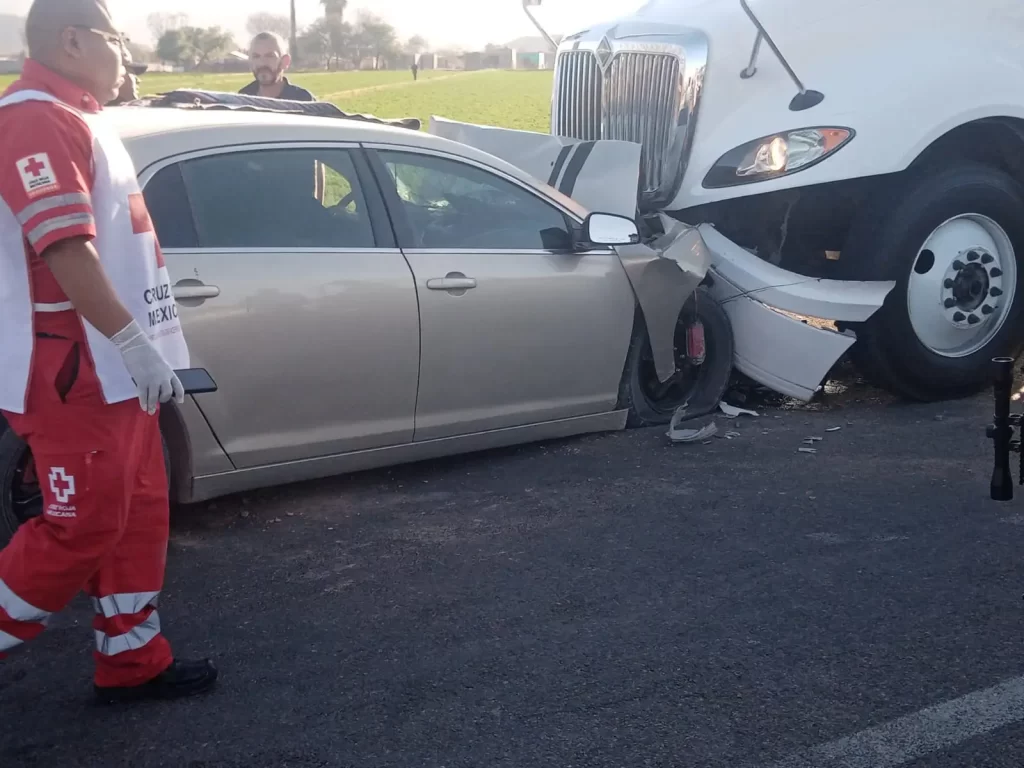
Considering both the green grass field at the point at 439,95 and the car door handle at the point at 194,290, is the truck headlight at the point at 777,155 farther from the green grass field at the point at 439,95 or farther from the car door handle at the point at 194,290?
the green grass field at the point at 439,95

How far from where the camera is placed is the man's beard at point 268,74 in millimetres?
7134

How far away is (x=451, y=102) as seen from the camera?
1812 inches

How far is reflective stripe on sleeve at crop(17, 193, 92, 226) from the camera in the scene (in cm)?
267

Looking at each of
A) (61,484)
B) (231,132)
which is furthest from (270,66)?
(61,484)

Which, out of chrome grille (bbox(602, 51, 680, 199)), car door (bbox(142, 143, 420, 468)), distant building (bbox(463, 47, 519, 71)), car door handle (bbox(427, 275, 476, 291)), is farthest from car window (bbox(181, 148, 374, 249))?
distant building (bbox(463, 47, 519, 71))

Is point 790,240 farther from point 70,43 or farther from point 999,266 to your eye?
point 70,43

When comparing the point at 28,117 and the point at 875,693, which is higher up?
the point at 28,117

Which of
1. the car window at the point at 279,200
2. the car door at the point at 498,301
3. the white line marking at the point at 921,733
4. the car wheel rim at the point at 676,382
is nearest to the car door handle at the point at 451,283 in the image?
the car door at the point at 498,301

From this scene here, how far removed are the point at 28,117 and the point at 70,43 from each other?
0.80 ft

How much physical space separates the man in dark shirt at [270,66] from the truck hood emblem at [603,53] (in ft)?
5.73

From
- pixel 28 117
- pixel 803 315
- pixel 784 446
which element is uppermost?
pixel 28 117

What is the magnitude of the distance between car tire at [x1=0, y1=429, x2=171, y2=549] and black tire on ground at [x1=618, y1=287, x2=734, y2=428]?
251 centimetres

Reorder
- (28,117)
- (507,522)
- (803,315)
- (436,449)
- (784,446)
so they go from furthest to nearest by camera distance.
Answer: (803,315), (784,446), (436,449), (507,522), (28,117)

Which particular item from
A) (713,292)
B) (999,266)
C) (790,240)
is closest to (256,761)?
(713,292)
